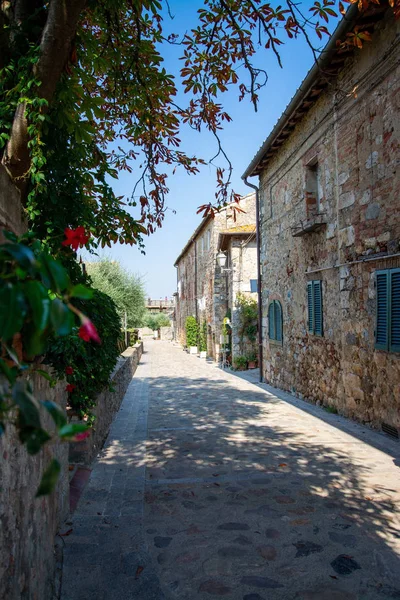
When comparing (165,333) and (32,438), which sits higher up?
(32,438)

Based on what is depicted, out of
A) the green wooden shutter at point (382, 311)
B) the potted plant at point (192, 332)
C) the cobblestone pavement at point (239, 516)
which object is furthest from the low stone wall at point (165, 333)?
the green wooden shutter at point (382, 311)

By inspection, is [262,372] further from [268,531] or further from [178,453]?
[268,531]

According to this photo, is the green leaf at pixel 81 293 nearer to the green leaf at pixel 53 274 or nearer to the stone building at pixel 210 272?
the green leaf at pixel 53 274

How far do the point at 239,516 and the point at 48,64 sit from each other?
144 inches

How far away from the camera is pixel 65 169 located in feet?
11.9

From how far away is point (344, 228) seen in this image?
24.5ft

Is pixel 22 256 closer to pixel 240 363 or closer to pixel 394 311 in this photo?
pixel 394 311

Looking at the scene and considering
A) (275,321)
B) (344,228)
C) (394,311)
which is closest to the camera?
(394,311)

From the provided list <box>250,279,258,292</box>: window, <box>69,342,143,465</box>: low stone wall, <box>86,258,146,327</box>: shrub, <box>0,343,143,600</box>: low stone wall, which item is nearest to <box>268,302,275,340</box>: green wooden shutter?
<box>250,279,258,292</box>: window

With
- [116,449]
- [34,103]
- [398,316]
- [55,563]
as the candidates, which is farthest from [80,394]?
[398,316]

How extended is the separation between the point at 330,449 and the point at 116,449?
108 inches

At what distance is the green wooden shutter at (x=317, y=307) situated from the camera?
8.47m

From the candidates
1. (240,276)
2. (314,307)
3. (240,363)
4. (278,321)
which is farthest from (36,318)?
(240,276)

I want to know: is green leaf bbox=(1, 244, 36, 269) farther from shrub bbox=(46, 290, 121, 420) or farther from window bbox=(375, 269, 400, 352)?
window bbox=(375, 269, 400, 352)
